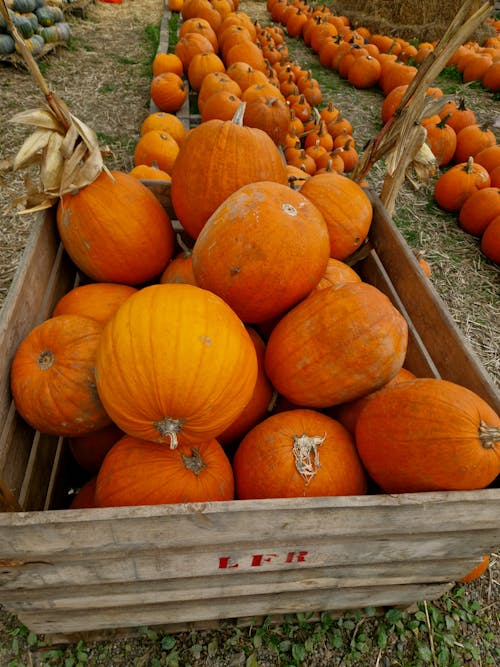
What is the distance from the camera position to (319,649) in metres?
1.96

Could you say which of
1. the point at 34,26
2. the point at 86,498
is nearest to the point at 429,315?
the point at 86,498

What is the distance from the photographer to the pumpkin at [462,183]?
14.6 ft

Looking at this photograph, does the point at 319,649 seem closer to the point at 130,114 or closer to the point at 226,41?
the point at 130,114

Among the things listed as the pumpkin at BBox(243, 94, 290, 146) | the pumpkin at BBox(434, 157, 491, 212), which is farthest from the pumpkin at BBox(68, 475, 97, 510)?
the pumpkin at BBox(434, 157, 491, 212)

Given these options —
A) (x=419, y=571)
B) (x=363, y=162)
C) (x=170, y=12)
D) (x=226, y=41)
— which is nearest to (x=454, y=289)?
(x=363, y=162)

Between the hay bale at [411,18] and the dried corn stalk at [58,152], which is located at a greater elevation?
the hay bale at [411,18]

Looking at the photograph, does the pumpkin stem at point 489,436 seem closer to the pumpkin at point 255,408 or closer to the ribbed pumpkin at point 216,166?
the pumpkin at point 255,408

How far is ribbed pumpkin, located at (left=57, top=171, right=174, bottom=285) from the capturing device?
5.63 ft

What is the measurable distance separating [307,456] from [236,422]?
1.15 feet

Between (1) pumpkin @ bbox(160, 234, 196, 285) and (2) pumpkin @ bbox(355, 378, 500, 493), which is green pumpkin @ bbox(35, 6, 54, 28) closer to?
(1) pumpkin @ bbox(160, 234, 196, 285)

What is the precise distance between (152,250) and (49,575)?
1.24m

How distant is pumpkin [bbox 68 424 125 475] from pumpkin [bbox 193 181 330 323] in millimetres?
663

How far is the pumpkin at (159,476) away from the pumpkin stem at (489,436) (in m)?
0.77

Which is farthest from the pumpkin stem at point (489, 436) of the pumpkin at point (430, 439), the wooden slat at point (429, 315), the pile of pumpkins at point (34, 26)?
the pile of pumpkins at point (34, 26)
